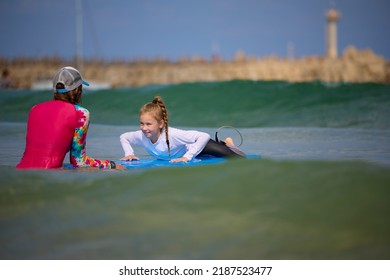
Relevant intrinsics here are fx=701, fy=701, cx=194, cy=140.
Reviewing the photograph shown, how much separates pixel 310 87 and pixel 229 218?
1465 cm

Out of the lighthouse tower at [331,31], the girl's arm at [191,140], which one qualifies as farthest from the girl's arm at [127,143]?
the lighthouse tower at [331,31]

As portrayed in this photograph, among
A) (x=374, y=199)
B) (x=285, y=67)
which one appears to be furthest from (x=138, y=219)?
(x=285, y=67)

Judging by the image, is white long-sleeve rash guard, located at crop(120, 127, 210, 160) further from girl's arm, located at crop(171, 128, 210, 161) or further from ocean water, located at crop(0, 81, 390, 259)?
ocean water, located at crop(0, 81, 390, 259)

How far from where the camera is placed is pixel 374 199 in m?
4.23

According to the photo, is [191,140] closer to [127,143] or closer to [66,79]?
[127,143]

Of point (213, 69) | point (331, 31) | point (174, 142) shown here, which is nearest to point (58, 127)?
point (174, 142)

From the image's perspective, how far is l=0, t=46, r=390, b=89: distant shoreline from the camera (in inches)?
1049

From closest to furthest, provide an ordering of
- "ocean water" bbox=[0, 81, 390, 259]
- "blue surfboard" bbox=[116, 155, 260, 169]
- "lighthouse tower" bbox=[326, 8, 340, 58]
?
"ocean water" bbox=[0, 81, 390, 259] → "blue surfboard" bbox=[116, 155, 260, 169] → "lighthouse tower" bbox=[326, 8, 340, 58]

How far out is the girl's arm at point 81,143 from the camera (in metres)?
5.53

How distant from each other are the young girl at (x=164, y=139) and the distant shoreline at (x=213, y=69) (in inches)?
797

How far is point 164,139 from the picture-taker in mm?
6312

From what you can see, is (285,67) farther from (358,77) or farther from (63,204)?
(63,204)

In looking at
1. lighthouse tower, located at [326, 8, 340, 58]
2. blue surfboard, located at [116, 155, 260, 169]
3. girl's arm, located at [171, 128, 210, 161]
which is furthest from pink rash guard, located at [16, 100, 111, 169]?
lighthouse tower, located at [326, 8, 340, 58]

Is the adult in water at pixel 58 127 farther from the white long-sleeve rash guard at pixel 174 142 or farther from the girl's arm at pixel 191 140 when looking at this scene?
the girl's arm at pixel 191 140
